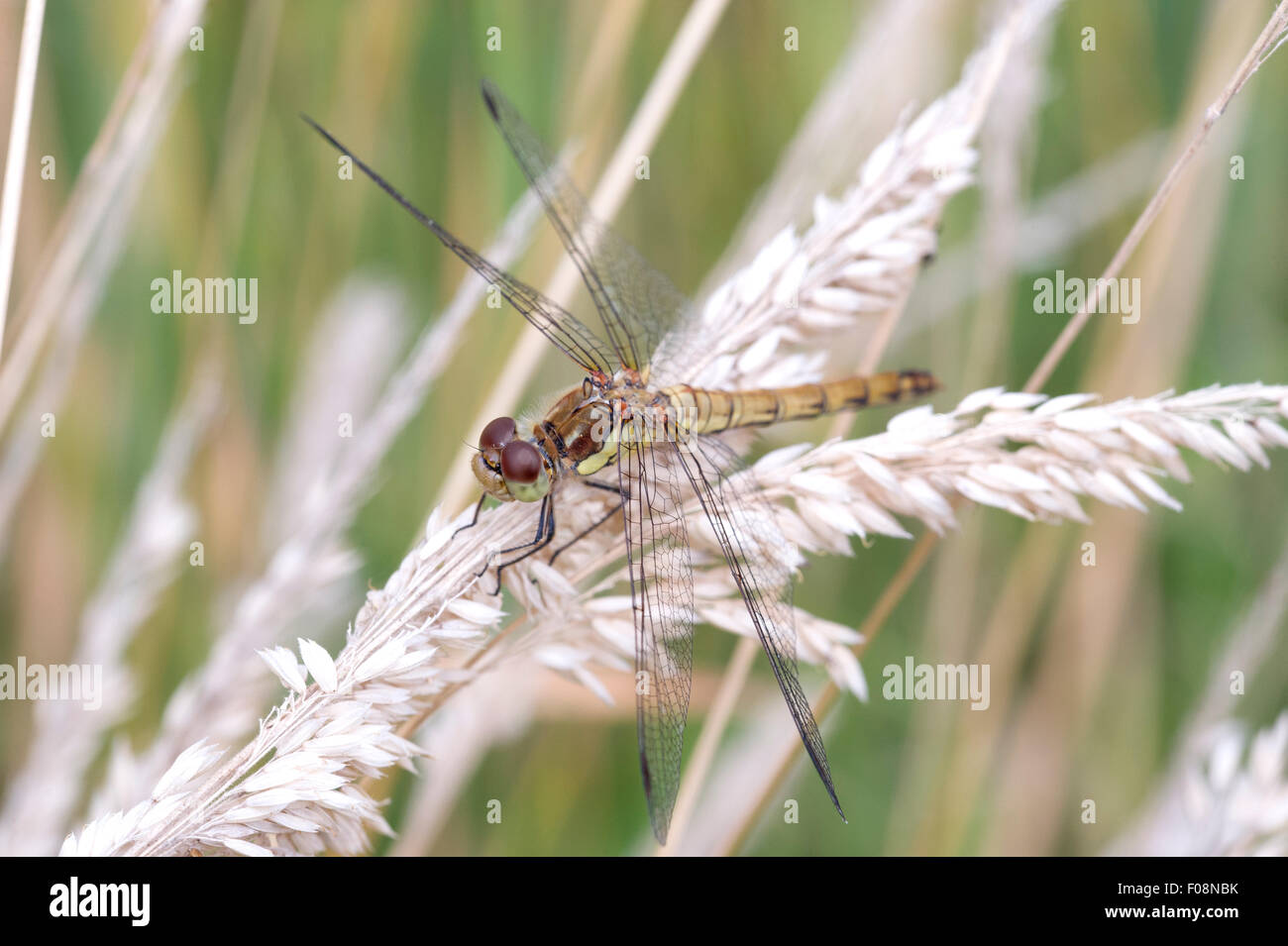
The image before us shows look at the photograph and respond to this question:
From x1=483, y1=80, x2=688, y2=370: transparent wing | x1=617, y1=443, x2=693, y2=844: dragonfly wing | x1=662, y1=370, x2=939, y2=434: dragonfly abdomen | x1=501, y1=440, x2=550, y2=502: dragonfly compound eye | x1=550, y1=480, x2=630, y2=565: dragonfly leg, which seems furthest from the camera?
x1=662, y1=370, x2=939, y2=434: dragonfly abdomen

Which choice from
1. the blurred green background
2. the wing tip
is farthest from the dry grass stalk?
the wing tip

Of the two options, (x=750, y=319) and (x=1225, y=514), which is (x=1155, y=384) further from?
(x=750, y=319)

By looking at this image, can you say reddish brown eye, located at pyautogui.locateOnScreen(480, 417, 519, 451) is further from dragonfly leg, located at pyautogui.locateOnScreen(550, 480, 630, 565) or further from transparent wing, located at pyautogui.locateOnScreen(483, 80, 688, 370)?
transparent wing, located at pyautogui.locateOnScreen(483, 80, 688, 370)

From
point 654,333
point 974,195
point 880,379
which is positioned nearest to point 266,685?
point 654,333

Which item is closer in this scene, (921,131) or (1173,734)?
(921,131)

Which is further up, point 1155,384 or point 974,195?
point 974,195

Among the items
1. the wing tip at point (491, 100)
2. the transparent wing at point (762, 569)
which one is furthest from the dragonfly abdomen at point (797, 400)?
the wing tip at point (491, 100)
